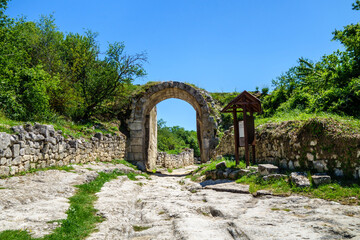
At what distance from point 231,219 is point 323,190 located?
237cm

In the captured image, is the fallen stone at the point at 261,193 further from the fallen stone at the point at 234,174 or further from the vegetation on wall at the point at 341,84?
the vegetation on wall at the point at 341,84

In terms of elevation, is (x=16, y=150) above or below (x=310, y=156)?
above

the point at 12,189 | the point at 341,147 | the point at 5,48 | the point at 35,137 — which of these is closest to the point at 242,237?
the point at 341,147

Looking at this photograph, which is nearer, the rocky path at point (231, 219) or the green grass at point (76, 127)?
the rocky path at point (231, 219)

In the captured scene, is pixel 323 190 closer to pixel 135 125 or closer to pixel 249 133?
pixel 249 133

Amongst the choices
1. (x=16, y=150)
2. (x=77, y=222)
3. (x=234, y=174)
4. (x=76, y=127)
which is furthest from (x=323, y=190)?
(x=76, y=127)

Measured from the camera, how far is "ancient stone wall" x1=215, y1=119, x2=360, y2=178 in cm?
532

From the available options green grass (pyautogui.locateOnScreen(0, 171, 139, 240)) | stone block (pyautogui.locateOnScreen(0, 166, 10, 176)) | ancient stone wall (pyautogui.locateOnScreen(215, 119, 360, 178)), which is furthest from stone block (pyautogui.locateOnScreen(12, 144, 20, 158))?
ancient stone wall (pyautogui.locateOnScreen(215, 119, 360, 178))

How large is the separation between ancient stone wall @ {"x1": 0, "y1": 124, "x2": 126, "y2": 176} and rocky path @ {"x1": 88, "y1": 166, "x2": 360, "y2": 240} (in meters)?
2.53

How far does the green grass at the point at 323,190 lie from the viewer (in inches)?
181

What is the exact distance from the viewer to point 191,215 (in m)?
4.41

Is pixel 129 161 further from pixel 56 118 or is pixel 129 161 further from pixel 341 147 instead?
pixel 341 147

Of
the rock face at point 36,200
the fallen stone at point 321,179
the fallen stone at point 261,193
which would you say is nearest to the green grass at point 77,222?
the rock face at point 36,200

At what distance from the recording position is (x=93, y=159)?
11711mm
